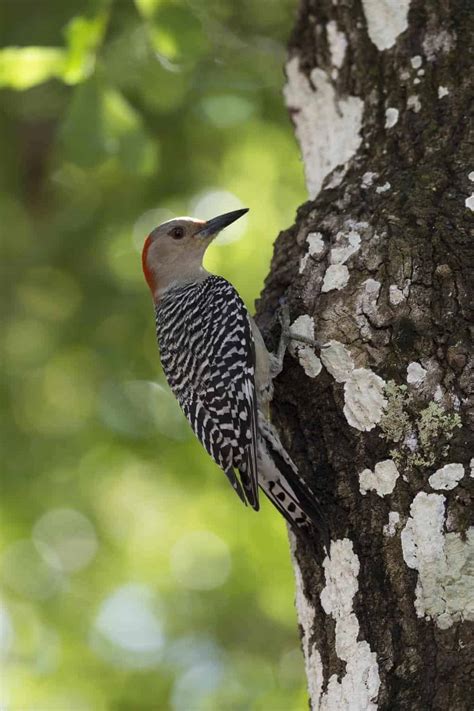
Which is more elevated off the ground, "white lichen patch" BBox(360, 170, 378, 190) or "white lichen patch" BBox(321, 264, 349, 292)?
"white lichen patch" BBox(360, 170, 378, 190)

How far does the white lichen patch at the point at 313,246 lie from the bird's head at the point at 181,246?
1647 millimetres

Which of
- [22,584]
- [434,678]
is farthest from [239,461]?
[22,584]

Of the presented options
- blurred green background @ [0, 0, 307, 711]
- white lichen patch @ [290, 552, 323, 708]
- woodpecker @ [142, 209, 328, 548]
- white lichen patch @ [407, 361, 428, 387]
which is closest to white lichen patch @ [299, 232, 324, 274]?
woodpecker @ [142, 209, 328, 548]

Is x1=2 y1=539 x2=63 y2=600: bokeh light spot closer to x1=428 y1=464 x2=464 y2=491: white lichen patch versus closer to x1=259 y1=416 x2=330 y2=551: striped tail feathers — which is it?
x1=259 y1=416 x2=330 y2=551: striped tail feathers

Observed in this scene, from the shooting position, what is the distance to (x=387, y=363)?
3.68m

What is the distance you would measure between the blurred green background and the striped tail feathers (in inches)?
134

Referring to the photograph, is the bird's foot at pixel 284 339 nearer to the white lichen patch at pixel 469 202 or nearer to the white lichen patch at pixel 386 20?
the white lichen patch at pixel 469 202

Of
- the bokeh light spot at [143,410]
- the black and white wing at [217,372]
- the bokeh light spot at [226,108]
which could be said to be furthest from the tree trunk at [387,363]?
the bokeh light spot at [143,410]

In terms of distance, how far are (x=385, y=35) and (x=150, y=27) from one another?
→ 130cm

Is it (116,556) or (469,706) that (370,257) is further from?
(116,556)

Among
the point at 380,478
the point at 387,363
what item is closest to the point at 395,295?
the point at 387,363

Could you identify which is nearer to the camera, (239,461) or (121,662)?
(239,461)

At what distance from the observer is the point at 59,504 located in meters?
7.75

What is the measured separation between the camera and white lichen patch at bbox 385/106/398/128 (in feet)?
15.0
